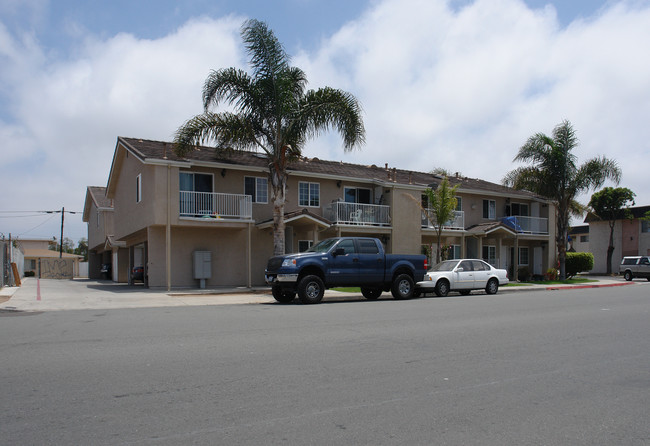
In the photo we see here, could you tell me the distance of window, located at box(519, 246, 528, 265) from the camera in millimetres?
35781

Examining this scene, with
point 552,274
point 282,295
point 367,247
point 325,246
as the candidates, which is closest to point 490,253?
point 552,274

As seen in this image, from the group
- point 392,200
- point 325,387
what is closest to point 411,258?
point 392,200

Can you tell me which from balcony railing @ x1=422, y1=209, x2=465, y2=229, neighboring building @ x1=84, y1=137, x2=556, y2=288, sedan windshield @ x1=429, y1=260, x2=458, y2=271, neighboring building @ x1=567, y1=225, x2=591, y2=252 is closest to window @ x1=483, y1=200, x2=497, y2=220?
neighboring building @ x1=84, y1=137, x2=556, y2=288

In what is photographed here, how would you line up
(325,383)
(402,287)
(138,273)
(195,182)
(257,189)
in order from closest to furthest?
(325,383) < (402,287) < (195,182) < (257,189) < (138,273)

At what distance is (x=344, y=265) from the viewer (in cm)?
1673

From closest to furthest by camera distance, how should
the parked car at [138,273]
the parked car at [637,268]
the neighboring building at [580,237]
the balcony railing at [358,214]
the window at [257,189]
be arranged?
the window at [257,189]
the balcony railing at [358,214]
the parked car at [138,273]
the parked car at [637,268]
the neighboring building at [580,237]

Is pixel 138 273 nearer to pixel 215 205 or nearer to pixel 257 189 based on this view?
pixel 215 205

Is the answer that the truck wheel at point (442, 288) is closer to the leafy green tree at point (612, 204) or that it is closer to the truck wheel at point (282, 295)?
the truck wheel at point (282, 295)

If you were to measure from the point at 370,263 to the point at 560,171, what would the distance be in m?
18.3

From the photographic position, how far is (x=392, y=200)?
1113 inches

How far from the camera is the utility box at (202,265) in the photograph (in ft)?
76.9

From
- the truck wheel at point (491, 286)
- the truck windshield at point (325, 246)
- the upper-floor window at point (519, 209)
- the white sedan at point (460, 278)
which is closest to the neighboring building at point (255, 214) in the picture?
the upper-floor window at point (519, 209)

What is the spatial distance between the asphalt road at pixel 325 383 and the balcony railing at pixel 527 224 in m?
22.0

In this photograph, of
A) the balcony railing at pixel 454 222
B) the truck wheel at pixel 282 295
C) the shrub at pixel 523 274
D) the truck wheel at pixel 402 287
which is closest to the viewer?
the truck wheel at pixel 282 295
